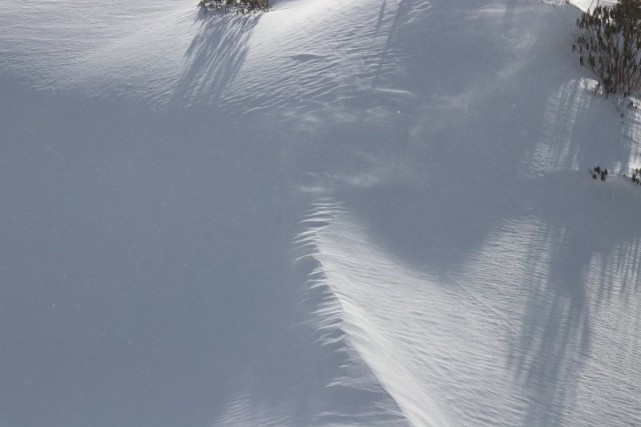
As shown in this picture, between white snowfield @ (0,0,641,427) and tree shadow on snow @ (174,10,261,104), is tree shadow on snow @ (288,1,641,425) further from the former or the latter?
tree shadow on snow @ (174,10,261,104)

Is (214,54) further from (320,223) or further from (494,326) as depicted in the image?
(494,326)

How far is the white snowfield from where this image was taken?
355cm

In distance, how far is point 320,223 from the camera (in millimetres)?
4402

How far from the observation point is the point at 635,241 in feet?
15.4

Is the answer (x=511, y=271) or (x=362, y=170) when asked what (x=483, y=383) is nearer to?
(x=511, y=271)

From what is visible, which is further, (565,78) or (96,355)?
(565,78)

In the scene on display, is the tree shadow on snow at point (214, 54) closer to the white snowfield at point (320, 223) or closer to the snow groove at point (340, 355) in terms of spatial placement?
the white snowfield at point (320, 223)

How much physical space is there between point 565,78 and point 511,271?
2135 millimetres

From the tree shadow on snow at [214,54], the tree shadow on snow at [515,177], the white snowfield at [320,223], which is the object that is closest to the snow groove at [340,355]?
the white snowfield at [320,223]

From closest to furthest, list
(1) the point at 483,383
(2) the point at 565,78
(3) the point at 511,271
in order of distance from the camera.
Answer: (1) the point at 483,383
(3) the point at 511,271
(2) the point at 565,78

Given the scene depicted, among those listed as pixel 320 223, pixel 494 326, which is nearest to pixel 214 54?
pixel 320 223

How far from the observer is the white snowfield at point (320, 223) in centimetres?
355

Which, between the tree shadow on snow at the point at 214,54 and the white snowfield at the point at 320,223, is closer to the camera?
the white snowfield at the point at 320,223

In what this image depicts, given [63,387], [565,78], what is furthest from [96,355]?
[565,78]
